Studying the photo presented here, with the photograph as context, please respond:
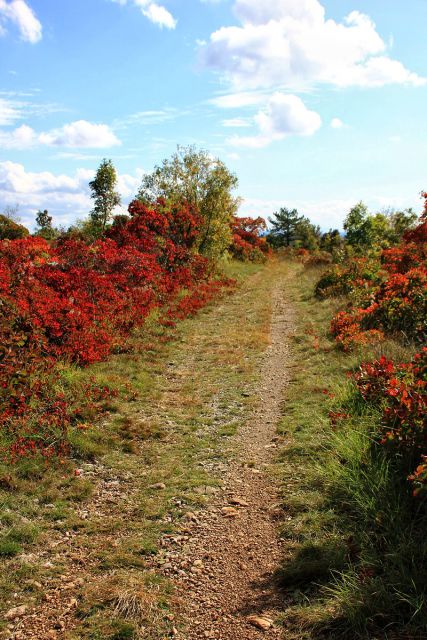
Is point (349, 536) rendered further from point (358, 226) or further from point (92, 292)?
point (358, 226)

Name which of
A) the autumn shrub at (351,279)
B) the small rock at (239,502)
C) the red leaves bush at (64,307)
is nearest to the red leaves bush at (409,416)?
the small rock at (239,502)

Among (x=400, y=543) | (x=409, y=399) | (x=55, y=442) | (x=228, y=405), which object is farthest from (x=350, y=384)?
(x=55, y=442)

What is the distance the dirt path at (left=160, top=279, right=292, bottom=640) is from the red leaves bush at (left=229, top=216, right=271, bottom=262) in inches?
1121

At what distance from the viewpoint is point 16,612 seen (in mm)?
3701

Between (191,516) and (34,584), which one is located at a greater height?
(191,516)

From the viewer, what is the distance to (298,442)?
6.50m

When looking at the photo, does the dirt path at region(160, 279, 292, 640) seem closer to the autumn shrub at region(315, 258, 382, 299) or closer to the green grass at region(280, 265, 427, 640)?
the green grass at region(280, 265, 427, 640)

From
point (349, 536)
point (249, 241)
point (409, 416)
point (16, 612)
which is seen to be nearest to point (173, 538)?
point (16, 612)

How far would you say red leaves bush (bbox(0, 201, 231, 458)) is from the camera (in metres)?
6.86

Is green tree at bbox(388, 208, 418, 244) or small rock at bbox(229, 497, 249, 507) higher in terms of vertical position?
green tree at bbox(388, 208, 418, 244)

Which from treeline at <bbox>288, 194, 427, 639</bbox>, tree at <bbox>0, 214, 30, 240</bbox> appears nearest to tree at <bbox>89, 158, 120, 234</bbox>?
tree at <bbox>0, 214, 30, 240</bbox>

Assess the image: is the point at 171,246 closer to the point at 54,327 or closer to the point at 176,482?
the point at 54,327

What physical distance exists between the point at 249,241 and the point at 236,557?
38.3 m

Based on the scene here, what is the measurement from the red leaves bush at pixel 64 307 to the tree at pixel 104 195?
11471mm
